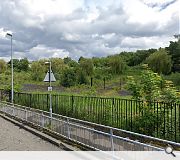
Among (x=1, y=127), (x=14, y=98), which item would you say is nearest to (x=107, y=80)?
(x=14, y=98)

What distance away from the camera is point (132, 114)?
1139 cm

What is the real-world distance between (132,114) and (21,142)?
Result: 15.2 feet

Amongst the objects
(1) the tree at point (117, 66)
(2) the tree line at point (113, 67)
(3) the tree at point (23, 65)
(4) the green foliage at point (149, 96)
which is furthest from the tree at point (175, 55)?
(4) the green foliage at point (149, 96)

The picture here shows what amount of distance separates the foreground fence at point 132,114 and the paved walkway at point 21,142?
2.67 meters

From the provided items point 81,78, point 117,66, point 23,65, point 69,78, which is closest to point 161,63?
point 117,66

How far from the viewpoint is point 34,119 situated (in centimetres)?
1616

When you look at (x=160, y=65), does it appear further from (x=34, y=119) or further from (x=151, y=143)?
(x=151, y=143)

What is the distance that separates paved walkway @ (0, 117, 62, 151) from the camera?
1120 centimetres

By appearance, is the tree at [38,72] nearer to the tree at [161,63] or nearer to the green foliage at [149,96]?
the tree at [161,63]

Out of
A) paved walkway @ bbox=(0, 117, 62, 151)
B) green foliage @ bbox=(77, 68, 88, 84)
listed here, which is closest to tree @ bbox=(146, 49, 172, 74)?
green foliage @ bbox=(77, 68, 88, 84)

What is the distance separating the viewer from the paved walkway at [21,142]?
11.2 metres

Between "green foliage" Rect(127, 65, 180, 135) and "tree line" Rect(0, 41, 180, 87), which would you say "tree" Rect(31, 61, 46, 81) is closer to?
"tree line" Rect(0, 41, 180, 87)

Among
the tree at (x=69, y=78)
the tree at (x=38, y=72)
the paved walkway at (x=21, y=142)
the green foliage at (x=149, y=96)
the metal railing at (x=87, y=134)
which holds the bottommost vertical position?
the paved walkway at (x=21, y=142)

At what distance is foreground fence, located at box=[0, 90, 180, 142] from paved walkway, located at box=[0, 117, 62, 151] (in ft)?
8.77
